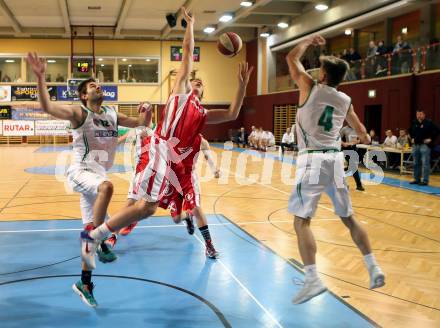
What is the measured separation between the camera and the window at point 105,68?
3133 cm

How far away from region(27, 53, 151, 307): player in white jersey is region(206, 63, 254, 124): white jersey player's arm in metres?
1.02

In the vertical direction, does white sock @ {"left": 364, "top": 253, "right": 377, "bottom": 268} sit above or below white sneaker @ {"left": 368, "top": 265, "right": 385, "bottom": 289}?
above

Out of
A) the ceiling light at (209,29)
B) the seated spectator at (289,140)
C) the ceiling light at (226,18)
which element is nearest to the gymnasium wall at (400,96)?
the seated spectator at (289,140)

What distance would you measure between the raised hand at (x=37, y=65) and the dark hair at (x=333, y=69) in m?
2.26

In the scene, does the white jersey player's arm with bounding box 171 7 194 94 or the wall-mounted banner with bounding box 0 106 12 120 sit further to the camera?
the wall-mounted banner with bounding box 0 106 12 120

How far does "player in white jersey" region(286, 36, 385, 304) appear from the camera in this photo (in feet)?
12.6

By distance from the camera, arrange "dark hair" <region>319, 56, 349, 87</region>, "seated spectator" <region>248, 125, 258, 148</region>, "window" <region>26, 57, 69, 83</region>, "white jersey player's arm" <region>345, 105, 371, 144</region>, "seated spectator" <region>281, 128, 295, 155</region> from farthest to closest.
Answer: "window" <region>26, 57, 69, 83</region> < "seated spectator" <region>248, 125, 258, 148</region> < "seated spectator" <region>281, 128, 295, 155</region> < "white jersey player's arm" <region>345, 105, 371, 144</region> < "dark hair" <region>319, 56, 349, 87</region>

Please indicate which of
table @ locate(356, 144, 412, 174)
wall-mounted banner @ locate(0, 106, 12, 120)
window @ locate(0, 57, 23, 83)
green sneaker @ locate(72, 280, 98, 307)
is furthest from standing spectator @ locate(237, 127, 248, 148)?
green sneaker @ locate(72, 280, 98, 307)

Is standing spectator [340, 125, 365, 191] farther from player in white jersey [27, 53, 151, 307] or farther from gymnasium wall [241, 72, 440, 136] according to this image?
player in white jersey [27, 53, 151, 307]

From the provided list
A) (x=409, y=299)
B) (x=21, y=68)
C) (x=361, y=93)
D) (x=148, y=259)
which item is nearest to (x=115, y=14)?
(x=21, y=68)

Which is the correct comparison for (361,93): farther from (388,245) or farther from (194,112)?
(194,112)

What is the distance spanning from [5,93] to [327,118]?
29716 mm

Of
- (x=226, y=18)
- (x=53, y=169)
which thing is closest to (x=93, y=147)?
(x=53, y=169)

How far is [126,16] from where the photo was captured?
26.0 m
